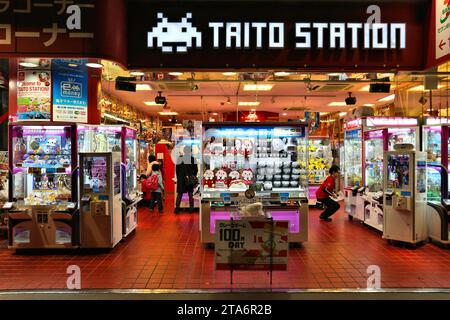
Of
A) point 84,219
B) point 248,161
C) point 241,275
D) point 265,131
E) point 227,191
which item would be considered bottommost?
point 241,275

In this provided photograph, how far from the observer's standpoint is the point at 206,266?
5.57 metres

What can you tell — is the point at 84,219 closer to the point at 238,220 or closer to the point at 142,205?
the point at 238,220

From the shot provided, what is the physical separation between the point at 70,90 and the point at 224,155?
10.4ft

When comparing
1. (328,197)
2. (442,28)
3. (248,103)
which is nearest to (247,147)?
(328,197)

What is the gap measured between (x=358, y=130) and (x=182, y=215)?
5.25 metres

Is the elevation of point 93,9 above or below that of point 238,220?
above

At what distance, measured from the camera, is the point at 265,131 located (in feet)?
23.4

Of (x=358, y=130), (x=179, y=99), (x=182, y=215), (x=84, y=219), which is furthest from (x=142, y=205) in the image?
(x=358, y=130)

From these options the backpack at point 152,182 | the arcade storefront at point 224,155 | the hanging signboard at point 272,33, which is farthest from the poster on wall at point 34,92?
the backpack at point 152,182

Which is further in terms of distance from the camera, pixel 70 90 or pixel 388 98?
pixel 388 98

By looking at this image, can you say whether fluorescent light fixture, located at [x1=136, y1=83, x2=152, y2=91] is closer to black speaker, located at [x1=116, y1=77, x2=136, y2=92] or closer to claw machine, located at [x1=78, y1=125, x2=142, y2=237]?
black speaker, located at [x1=116, y1=77, x2=136, y2=92]

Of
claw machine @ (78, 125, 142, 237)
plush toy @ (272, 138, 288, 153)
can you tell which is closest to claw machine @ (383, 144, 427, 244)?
plush toy @ (272, 138, 288, 153)

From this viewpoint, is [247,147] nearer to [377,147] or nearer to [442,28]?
[377,147]

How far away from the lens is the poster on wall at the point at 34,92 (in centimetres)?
661
